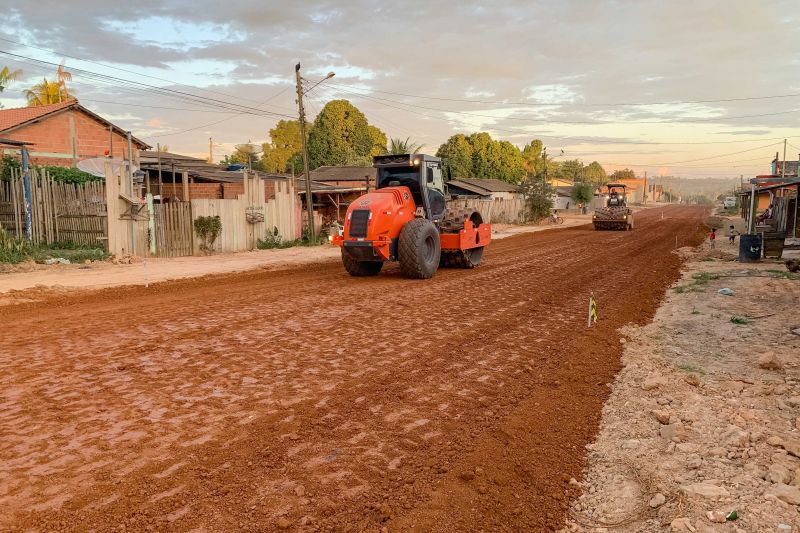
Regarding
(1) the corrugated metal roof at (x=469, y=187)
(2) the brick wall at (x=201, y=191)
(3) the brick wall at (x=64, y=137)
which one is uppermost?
(3) the brick wall at (x=64, y=137)

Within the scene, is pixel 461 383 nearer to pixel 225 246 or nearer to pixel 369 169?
pixel 225 246

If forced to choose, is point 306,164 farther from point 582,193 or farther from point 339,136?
point 582,193

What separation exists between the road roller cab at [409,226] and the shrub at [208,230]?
6.97 meters

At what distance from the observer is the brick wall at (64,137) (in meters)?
23.9

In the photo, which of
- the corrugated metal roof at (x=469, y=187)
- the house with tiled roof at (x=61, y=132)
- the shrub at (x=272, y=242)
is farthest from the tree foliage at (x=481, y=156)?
the shrub at (x=272, y=242)

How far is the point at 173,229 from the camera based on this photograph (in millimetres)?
17344

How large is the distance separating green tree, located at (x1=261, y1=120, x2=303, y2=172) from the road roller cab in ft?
169

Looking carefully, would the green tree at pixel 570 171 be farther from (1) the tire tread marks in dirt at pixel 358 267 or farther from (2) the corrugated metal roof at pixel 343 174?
(1) the tire tread marks in dirt at pixel 358 267

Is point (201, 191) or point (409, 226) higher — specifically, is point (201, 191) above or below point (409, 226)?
above

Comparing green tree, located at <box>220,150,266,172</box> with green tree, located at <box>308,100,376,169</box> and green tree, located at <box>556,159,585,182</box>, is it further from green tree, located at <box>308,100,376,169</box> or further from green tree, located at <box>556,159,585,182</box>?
green tree, located at <box>556,159,585,182</box>

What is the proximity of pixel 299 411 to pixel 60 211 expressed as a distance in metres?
14.4

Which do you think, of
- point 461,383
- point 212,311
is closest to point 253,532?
point 461,383

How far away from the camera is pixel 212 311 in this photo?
927 cm

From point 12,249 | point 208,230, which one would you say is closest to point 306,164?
point 208,230
